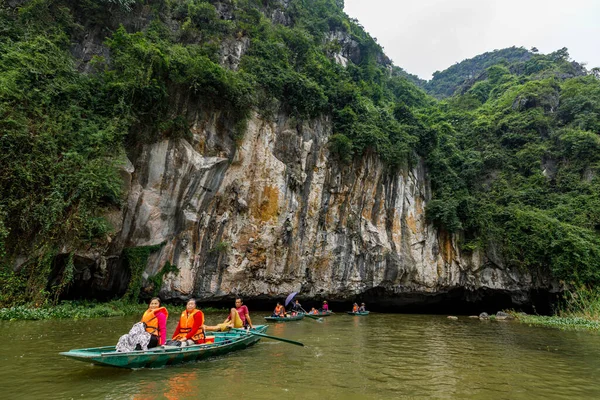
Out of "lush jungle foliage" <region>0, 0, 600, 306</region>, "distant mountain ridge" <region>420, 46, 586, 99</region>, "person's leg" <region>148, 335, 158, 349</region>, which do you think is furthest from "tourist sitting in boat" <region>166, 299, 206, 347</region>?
"distant mountain ridge" <region>420, 46, 586, 99</region>

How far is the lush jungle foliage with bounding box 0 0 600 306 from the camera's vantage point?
11.2 meters

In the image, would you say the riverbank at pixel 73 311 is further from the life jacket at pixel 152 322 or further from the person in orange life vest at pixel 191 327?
the life jacket at pixel 152 322

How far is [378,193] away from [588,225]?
1428cm

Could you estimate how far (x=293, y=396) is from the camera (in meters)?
4.91

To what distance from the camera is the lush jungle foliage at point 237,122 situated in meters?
11.2

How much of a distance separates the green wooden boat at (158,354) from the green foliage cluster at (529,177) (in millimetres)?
18135

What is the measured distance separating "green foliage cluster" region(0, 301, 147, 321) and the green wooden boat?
6254mm

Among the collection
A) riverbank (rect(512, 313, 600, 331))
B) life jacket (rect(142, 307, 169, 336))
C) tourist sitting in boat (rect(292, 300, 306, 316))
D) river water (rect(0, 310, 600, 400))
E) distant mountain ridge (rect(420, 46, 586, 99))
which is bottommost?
river water (rect(0, 310, 600, 400))

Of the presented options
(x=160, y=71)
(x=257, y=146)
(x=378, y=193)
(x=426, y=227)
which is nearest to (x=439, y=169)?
(x=426, y=227)

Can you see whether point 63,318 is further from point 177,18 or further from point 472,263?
point 472,263

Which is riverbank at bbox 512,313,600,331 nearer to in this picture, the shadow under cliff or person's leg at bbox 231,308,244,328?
the shadow under cliff

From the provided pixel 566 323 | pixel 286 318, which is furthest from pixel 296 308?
pixel 566 323

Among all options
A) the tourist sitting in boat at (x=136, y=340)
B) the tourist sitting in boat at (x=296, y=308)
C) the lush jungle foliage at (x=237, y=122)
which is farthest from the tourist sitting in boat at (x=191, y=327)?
the tourist sitting in boat at (x=296, y=308)

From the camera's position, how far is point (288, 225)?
1770 centimetres
